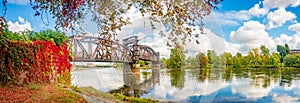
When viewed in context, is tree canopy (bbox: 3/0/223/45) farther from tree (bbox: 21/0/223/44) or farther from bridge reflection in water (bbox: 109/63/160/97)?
bridge reflection in water (bbox: 109/63/160/97)

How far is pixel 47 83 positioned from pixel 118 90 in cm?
399

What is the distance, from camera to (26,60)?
8398 mm

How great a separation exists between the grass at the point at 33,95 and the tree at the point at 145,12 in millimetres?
3497

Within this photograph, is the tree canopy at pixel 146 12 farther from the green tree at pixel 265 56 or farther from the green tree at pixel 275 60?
the green tree at pixel 275 60

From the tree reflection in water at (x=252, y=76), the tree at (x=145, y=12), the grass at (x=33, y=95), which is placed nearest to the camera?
the tree at (x=145, y=12)

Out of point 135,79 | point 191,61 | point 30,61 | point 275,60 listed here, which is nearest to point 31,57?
point 30,61

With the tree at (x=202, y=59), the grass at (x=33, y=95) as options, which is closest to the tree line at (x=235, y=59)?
the tree at (x=202, y=59)

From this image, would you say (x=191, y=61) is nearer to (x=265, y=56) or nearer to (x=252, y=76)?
(x=252, y=76)

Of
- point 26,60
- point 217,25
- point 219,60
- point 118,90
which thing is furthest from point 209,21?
point 118,90

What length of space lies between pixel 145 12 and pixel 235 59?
34466mm

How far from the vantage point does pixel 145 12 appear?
9.65ft

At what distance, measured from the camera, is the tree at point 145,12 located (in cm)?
279

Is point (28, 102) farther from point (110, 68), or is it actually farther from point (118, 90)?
point (118, 90)

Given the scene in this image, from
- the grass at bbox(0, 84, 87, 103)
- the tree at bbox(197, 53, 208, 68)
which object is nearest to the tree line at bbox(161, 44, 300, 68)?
the tree at bbox(197, 53, 208, 68)
